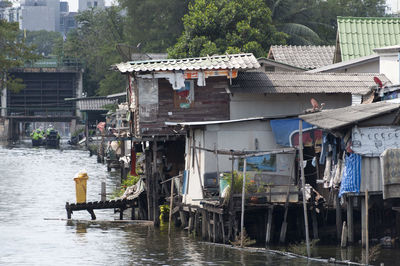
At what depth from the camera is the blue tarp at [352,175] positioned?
19.0 meters

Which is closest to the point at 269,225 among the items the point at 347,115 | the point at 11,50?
the point at 347,115

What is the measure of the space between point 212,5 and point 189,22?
2.13m

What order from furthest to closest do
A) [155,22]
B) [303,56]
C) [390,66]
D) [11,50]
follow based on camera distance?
[11,50]
[155,22]
[303,56]
[390,66]

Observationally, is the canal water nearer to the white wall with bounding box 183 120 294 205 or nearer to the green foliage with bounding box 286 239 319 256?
the green foliage with bounding box 286 239 319 256

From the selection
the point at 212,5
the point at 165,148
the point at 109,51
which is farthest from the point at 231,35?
the point at 109,51

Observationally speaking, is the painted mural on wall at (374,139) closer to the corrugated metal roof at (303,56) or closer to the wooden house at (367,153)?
the wooden house at (367,153)

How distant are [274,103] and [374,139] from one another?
22.4 ft

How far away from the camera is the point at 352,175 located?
19078 mm

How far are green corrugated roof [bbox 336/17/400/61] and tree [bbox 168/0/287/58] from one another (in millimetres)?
8506

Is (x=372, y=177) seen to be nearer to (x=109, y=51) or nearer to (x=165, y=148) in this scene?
(x=165, y=148)

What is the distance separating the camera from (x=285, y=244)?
21.2 m

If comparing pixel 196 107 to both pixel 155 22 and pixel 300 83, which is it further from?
pixel 155 22

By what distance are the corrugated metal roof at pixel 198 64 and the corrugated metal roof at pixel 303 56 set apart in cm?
1042

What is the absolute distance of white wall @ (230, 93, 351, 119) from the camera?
2531 cm
